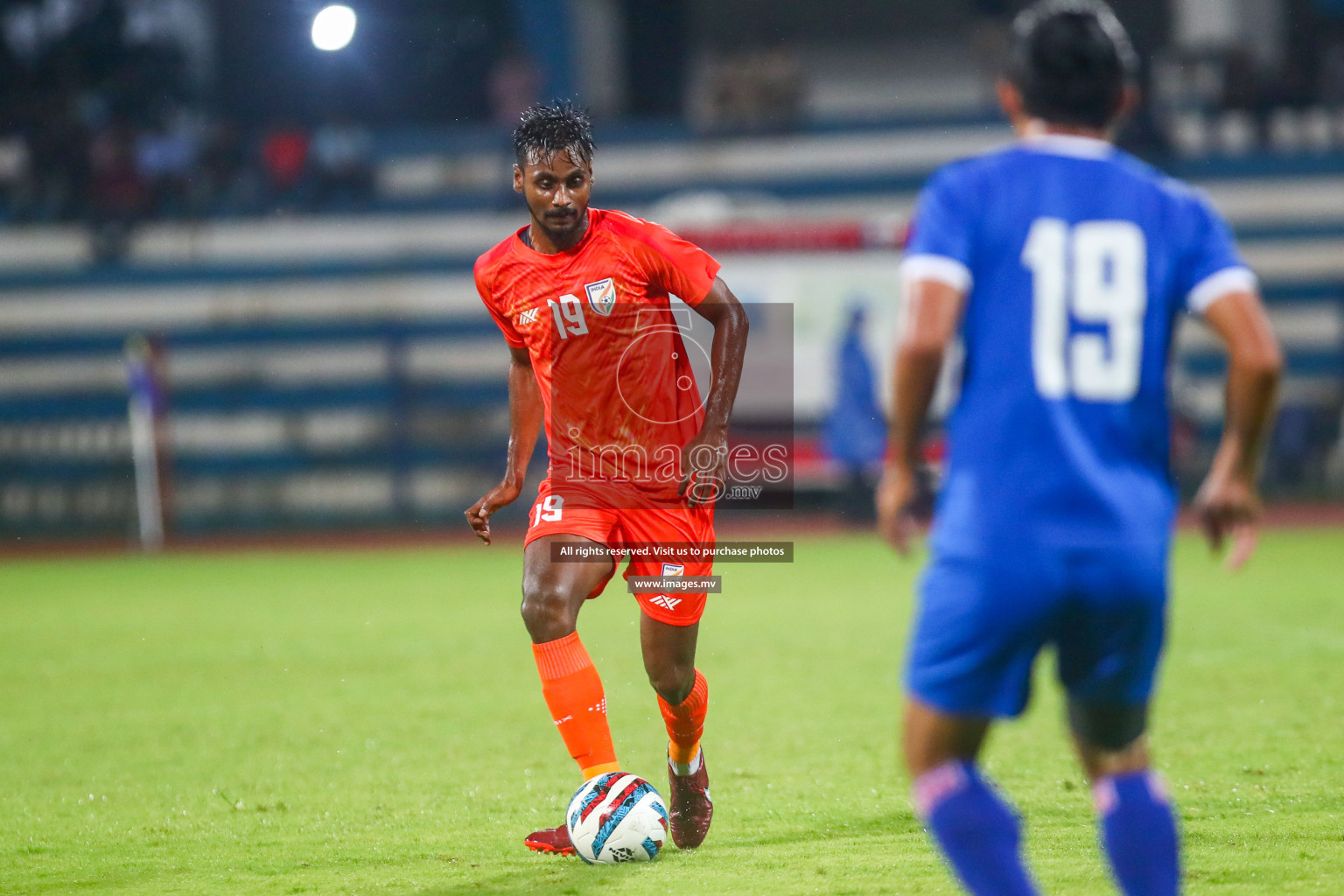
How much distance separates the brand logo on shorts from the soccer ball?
0.55 metres

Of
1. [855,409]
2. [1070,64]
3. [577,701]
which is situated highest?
[1070,64]

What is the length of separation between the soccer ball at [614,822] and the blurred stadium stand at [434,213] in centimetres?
1308

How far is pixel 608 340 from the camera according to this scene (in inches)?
202

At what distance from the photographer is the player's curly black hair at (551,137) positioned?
16.0 feet

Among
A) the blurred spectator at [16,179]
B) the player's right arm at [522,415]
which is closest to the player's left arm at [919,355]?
the player's right arm at [522,415]

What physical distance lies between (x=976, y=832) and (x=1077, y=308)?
1.01 meters

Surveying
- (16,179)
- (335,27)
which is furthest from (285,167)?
(335,27)

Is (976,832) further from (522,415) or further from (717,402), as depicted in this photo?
(522,415)

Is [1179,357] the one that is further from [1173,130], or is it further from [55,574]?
[55,574]

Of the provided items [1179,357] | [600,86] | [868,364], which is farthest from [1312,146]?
[600,86]

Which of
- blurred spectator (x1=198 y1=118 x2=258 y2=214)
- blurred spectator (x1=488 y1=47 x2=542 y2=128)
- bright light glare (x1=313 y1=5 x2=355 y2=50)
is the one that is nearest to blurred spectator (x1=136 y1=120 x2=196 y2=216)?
blurred spectator (x1=198 y1=118 x2=258 y2=214)

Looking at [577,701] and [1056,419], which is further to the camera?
[577,701]

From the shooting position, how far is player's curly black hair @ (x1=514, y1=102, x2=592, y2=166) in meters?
4.88

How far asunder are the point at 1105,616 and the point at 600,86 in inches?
863
